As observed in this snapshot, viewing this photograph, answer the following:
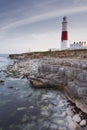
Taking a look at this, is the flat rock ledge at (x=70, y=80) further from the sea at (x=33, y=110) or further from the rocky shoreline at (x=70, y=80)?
the sea at (x=33, y=110)

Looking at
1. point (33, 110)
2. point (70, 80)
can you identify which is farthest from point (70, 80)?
point (33, 110)

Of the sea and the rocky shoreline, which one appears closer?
the sea

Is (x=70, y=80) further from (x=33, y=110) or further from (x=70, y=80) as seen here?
(x=33, y=110)

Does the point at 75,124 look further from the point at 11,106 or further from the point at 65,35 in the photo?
the point at 65,35

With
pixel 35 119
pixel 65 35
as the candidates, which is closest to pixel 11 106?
pixel 35 119

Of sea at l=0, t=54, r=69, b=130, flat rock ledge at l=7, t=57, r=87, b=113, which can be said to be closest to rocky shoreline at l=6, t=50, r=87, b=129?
flat rock ledge at l=7, t=57, r=87, b=113

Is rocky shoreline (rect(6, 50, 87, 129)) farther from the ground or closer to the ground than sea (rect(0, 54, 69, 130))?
farther from the ground

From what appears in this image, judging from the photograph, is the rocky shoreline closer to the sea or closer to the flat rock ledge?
the flat rock ledge

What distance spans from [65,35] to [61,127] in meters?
39.0

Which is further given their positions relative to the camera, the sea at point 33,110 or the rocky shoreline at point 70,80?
the rocky shoreline at point 70,80

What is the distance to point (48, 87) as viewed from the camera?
14.6m

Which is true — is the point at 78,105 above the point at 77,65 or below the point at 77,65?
below

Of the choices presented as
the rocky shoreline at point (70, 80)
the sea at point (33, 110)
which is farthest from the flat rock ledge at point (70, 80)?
the sea at point (33, 110)

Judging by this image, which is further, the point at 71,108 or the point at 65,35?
the point at 65,35
